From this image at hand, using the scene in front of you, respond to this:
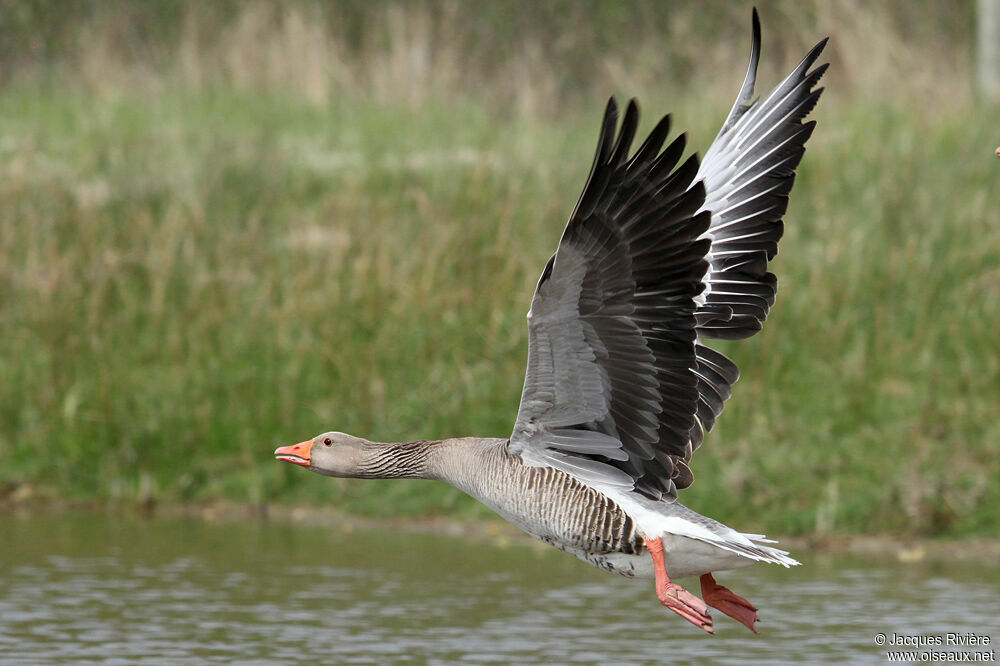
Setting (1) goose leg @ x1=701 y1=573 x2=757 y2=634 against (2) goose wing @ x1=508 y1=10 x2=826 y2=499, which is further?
(1) goose leg @ x1=701 y1=573 x2=757 y2=634

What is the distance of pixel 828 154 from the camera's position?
40.2 feet

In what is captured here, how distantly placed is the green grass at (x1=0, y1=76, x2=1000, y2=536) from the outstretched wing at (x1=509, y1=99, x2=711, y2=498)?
3.91 meters

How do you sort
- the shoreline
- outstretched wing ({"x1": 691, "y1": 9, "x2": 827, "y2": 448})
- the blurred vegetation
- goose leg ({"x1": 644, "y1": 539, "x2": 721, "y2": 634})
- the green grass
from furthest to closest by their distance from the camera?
the blurred vegetation < the green grass < the shoreline < outstretched wing ({"x1": 691, "y1": 9, "x2": 827, "y2": 448}) < goose leg ({"x1": 644, "y1": 539, "x2": 721, "y2": 634})

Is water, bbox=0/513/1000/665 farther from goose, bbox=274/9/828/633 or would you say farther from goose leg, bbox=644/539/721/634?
goose leg, bbox=644/539/721/634

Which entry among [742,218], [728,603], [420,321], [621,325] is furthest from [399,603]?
[420,321]

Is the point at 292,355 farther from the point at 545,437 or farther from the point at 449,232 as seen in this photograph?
the point at 545,437

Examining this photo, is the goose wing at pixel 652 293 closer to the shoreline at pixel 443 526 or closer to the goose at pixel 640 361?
the goose at pixel 640 361

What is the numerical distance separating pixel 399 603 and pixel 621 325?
2.98m

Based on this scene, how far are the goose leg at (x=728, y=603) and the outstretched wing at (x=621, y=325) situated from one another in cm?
56

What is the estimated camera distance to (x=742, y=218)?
6535 millimetres

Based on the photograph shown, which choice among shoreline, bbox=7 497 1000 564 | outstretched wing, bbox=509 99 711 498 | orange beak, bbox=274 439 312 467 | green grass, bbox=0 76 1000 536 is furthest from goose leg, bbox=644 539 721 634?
green grass, bbox=0 76 1000 536

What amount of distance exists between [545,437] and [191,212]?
6.88 m

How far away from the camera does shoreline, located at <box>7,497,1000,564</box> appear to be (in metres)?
9.09

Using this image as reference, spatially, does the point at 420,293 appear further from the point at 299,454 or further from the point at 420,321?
the point at 299,454
